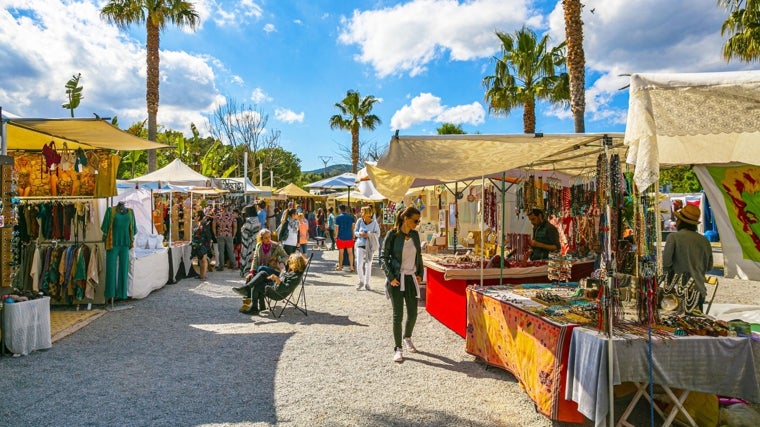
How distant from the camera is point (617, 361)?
3174 mm

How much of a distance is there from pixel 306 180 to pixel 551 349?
55.0m

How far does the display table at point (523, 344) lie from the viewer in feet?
11.6

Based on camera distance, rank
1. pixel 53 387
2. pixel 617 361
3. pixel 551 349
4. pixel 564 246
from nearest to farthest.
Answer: pixel 617 361 < pixel 551 349 < pixel 53 387 < pixel 564 246

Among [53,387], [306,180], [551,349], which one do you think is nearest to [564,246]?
[551,349]

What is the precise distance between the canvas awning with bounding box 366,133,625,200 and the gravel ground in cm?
218

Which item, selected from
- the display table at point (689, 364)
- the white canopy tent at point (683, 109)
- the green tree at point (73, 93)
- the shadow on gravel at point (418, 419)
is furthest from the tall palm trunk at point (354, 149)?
the display table at point (689, 364)

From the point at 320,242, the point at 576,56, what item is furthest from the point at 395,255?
the point at 320,242

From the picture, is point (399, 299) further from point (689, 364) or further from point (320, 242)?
point (320, 242)

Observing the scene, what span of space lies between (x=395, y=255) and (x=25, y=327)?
4.35 metres

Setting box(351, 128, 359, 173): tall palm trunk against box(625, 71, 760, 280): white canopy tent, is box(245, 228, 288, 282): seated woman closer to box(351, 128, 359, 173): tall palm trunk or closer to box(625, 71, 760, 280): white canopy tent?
box(625, 71, 760, 280): white canopy tent

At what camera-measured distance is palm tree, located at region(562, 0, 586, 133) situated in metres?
11.5

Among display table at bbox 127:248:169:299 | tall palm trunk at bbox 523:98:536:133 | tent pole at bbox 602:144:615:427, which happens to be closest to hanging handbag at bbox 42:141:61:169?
display table at bbox 127:248:169:299

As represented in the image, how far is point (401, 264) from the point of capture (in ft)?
17.3

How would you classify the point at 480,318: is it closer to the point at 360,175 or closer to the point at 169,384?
the point at 169,384
